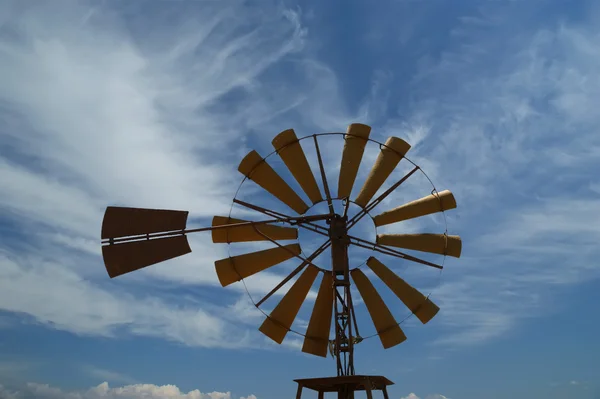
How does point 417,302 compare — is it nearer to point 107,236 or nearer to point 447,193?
point 447,193

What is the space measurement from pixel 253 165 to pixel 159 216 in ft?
8.66

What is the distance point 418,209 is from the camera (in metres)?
13.1

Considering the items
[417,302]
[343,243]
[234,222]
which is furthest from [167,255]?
[417,302]

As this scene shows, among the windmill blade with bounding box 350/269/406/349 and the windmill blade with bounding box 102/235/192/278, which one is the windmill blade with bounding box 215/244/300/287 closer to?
the windmill blade with bounding box 102/235/192/278

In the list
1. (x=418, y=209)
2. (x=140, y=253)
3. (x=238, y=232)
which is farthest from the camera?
(x=418, y=209)

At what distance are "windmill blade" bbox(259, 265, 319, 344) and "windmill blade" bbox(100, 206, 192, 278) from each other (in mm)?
2709

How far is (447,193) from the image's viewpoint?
1312cm

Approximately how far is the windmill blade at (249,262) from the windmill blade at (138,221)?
5.52ft

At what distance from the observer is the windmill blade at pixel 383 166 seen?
13156 mm

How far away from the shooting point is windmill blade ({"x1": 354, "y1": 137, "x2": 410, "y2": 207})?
13156 millimetres

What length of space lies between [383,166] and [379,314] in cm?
350

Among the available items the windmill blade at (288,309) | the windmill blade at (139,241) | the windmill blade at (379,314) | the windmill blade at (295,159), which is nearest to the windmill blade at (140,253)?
the windmill blade at (139,241)

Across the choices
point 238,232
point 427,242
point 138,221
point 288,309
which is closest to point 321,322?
point 288,309

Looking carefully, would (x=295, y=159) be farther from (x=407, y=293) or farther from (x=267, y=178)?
(x=407, y=293)
